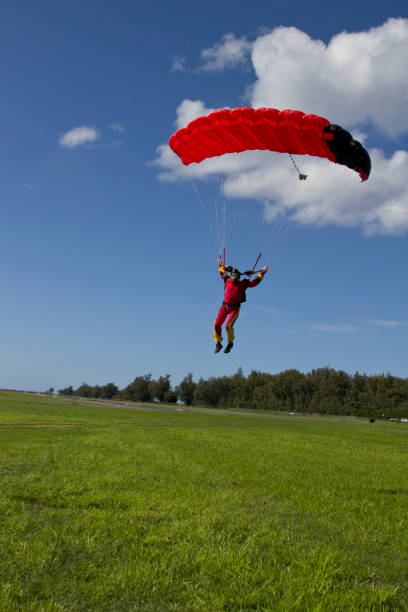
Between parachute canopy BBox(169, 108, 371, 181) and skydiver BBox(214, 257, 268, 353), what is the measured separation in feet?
13.1

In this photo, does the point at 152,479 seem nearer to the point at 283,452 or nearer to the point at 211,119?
the point at 283,452

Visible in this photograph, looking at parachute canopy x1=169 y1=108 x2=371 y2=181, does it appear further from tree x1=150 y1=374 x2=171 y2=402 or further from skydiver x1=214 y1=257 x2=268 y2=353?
tree x1=150 y1=374 x2=171 y2=402

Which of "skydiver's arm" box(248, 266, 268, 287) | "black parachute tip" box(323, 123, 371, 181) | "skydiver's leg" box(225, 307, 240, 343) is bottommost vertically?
"skydiver's leg" box(225, 307, 240, 343)

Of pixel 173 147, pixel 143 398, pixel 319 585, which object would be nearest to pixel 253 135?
pixel 173 147

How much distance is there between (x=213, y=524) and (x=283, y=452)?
32.2 feet

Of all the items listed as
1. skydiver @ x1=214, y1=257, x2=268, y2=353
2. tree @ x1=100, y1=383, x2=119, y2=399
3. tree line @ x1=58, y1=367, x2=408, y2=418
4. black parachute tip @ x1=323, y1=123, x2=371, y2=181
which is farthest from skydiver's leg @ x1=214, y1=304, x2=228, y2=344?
tree @ x1=100, y1=383, x2=119, y2=399

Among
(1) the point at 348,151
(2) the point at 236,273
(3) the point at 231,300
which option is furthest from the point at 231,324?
(1) the point at 348,151

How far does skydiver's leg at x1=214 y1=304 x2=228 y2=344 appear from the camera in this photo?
14.4 metres

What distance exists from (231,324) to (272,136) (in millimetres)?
6126

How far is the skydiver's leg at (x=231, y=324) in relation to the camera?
1416 cm

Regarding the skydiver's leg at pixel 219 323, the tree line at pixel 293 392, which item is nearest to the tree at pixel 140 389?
the tree line at pixel 293 392

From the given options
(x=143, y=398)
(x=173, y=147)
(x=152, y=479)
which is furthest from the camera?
(x=143, y=398)

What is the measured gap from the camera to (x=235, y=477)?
10445 millimetres

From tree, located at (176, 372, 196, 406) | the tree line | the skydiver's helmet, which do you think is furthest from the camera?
tree, located at (176, 372, 196, 406)
